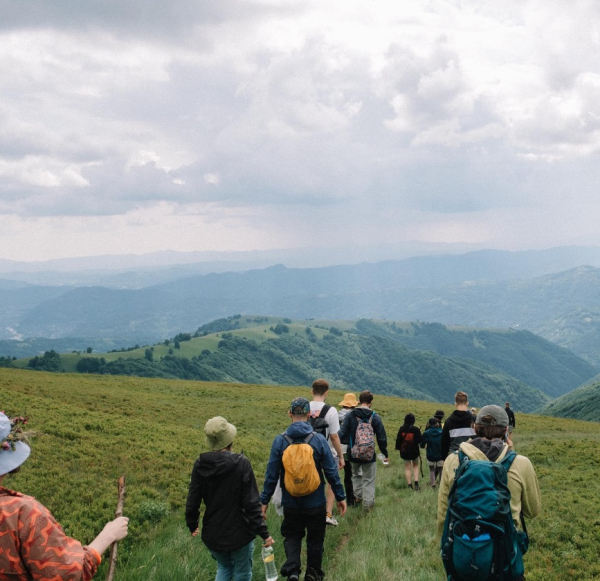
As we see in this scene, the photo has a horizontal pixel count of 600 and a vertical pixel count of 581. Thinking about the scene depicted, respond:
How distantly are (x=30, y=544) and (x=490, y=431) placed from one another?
4.67 metres

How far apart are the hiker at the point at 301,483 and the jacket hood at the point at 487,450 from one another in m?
2.35

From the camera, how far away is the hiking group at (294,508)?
3018 mm

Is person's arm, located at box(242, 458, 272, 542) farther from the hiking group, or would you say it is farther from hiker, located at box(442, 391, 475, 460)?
hiker, located at box(442, 391, 475, 460)

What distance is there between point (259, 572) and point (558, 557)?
6120 millimetres

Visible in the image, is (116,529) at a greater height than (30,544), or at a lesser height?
lesser

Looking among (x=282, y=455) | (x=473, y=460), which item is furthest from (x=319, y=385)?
(x=473, y=460)

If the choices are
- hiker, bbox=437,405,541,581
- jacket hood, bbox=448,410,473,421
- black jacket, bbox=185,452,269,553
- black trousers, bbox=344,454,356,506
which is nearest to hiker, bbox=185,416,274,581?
black jacket, bbox=185,452,269,553

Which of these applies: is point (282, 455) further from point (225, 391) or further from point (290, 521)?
point (225, 391)

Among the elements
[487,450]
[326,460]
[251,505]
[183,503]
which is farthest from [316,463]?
[183,503]

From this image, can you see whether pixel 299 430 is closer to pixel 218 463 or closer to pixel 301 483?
pixel 301 483

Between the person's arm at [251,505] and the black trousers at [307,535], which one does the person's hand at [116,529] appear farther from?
the black trousers at [307,535]

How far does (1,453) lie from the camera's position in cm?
317

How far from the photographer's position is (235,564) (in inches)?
240

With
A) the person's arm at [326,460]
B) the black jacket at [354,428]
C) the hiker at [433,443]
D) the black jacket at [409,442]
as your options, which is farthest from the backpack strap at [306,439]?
the hiker at [433,443]
